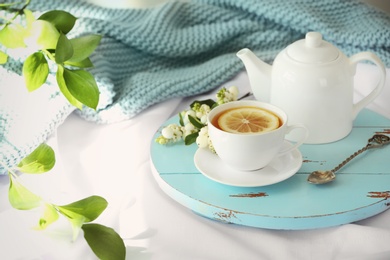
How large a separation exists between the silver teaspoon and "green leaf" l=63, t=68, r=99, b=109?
0.35 meters

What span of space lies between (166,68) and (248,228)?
492 millimetres

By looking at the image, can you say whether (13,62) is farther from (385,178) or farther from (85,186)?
(385,178)

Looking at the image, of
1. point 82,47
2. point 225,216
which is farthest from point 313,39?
point 82,47

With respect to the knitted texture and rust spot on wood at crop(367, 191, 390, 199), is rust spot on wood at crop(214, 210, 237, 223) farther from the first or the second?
the knitted texture

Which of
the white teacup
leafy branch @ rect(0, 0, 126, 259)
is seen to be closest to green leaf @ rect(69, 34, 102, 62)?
leafy branch @ rect(0, 0, 126, 259)

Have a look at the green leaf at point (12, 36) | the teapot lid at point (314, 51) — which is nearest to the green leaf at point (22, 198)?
the green leaf at point (12, 36)

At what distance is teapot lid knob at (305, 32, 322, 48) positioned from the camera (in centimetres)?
78

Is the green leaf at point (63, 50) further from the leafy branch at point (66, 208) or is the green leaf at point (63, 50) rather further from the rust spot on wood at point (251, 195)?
the rust spot on wood at point (251, 195)

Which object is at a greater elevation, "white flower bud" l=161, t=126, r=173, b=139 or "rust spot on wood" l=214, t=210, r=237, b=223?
"white flower bud" l=161, t=126, r=173, b=139

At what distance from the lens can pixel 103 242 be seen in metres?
0.49

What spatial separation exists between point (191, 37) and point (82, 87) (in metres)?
0.67

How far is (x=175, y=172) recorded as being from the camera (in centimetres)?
75

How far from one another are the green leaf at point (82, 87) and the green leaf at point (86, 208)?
8 centimetres

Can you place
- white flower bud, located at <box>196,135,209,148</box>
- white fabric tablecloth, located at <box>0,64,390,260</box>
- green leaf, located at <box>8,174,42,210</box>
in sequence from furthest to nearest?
white flower bud, located at <box>196,135,209,148</box>, white fabric tablecloth, located at <box>0,64,390,260</box>, green leaf, located at <box>8,174,42,210</box>
